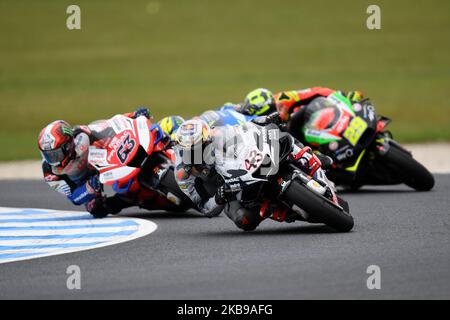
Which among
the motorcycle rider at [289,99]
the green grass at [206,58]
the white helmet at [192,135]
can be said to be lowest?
the green grass at [206,58]

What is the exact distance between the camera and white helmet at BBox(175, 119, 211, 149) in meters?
9.23

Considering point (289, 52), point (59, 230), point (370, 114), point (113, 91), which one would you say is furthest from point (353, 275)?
point (289, 52)

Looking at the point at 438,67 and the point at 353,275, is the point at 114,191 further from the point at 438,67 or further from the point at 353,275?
the point at 438,67

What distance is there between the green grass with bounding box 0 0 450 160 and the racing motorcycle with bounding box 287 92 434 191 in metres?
8.44

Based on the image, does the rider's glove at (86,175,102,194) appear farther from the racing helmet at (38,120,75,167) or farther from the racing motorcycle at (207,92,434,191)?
the racing motorcycle at (207,92,434,191)

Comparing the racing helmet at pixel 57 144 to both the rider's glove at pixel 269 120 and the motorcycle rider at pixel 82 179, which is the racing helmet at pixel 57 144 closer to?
the motorcycle rider at pixel 82 179

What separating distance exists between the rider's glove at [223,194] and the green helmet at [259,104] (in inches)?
119

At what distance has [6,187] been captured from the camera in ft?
52.6

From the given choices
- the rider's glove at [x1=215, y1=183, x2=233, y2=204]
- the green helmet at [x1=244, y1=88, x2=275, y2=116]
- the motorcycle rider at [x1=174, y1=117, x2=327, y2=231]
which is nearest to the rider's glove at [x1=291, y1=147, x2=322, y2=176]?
the motorcycle rider at [x1=174, y1=117, x2=327, y2=231]

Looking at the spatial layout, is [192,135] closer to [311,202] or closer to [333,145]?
[311,202]

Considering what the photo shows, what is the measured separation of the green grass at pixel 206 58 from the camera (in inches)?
1171

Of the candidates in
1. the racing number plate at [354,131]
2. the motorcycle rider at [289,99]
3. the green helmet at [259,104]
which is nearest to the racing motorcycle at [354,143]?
the racing number plate at [354,131]

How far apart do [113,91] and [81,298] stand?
28143 mm

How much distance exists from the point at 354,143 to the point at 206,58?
30.0m
